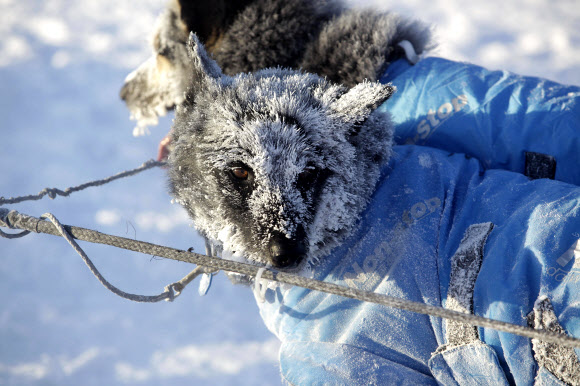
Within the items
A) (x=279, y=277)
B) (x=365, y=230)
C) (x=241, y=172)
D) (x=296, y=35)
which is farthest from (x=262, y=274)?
(x=296, y=35)

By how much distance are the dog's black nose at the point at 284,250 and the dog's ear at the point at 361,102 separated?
0.50 metres

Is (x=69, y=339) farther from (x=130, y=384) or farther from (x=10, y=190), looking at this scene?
(x=10, y=190)

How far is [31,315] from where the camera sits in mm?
3283

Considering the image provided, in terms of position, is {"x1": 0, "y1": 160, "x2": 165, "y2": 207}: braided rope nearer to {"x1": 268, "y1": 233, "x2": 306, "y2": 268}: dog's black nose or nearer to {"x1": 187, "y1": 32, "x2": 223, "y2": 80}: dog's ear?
{"x1": 187, "y1": 32, "x2": 223, "y2": 80}: dog's ear

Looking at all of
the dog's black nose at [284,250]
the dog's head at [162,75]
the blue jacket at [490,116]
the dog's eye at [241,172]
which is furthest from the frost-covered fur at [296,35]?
the dog's black nose at [284,250]

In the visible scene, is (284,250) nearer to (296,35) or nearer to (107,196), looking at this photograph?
(296,35)

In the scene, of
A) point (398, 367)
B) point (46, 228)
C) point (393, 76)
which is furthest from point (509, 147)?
point (46, 228)

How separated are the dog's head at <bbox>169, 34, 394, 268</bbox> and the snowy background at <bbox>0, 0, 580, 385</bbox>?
408 millimetres

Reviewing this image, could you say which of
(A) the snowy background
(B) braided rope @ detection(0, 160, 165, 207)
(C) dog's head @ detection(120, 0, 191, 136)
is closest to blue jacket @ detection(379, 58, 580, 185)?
(A) the snowy background

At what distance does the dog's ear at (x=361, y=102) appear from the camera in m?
1.56

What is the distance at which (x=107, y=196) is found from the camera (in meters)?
4.00

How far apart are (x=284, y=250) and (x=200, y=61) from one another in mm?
780

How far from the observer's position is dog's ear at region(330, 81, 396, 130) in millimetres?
1559

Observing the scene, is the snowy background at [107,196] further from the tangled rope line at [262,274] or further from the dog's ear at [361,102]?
the dog's ear at [361,102]
